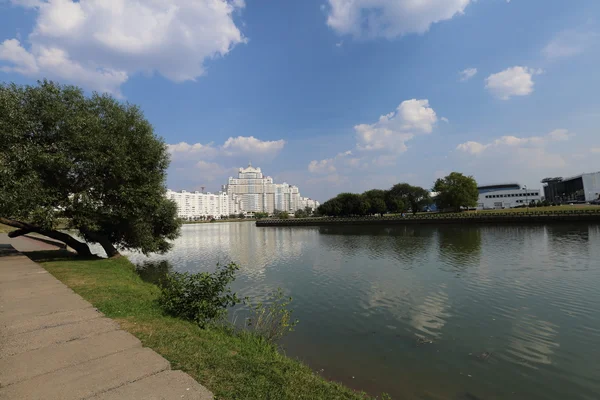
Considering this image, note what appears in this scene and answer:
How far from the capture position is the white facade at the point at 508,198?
147875 millimetres

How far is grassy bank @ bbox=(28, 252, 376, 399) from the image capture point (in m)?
4.73

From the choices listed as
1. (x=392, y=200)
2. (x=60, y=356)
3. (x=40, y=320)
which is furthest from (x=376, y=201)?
(x=60, y=356)

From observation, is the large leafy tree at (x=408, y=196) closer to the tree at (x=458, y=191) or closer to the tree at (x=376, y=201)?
the tree at (x=376, y=201)

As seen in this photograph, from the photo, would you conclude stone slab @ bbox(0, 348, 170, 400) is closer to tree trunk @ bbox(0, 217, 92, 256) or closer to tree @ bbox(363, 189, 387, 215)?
tree trunk @ bbox(0, 217, 92, 256)

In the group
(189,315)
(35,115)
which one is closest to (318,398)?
(189,315)

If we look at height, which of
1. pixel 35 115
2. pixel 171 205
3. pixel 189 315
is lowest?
pixel 189 315

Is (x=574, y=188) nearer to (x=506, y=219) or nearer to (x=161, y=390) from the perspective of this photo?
(x=506, y=219)

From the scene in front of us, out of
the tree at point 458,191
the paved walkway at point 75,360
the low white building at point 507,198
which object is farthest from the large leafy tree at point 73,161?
the low white building at point 507,198

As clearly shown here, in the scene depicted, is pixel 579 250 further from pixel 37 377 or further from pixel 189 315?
pixel 37 377

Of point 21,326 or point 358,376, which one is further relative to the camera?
point 358,376

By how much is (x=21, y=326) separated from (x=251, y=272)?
53.9 feet

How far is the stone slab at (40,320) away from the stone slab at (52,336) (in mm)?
277

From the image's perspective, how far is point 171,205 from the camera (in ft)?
79.4

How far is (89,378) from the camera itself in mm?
4699
